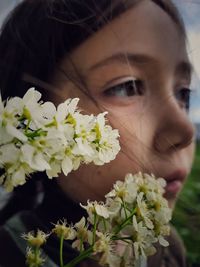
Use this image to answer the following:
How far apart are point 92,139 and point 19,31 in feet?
1.25

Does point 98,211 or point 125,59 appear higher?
point 125,59

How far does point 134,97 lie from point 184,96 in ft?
0.25

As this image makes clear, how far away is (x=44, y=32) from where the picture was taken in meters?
0.78

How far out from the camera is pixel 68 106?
18.7 inches

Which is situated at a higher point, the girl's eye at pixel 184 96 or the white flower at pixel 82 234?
the girl's eye at pixel 184 96

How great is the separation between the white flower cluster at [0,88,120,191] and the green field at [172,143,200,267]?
36 cm

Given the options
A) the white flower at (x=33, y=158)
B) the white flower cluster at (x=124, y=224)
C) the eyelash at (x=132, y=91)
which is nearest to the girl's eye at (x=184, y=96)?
the eyelash at (x=132, y=91)

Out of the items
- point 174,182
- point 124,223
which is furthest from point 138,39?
point 124,223

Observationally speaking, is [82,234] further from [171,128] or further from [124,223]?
[171,128]

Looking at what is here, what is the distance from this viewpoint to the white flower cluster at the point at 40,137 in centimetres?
44

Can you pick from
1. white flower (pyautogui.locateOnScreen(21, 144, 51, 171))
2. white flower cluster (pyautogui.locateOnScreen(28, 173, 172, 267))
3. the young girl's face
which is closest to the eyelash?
the young girl's face

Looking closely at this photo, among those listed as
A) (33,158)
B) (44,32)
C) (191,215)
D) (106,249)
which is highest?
(44,32)

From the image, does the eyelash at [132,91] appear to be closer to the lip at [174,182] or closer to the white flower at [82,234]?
the lip at [174,182]

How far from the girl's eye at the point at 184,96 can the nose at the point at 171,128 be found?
0.6 inches
